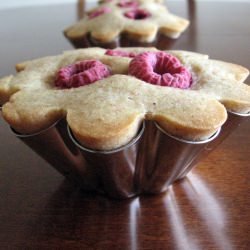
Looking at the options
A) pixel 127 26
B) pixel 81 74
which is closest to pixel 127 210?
pixel 81 74

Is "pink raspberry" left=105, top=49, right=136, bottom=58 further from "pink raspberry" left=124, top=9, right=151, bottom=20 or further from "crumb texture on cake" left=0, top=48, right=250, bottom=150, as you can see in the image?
"pink raspberry" left=124, top=9, right=151, bottom=20

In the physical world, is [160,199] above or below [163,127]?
below

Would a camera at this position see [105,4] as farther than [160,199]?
Yes

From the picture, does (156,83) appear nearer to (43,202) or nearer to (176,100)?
(176,100)

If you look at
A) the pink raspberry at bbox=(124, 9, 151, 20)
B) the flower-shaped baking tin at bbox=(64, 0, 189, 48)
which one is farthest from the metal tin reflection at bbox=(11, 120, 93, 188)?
the pink raspberry at bbox=(124, 9, 151, 20)

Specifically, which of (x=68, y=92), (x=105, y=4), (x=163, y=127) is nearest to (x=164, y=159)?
(x=163, y=127)

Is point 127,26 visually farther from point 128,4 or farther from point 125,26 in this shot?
Answer: point 128,4

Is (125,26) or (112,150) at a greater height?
(112,150)
